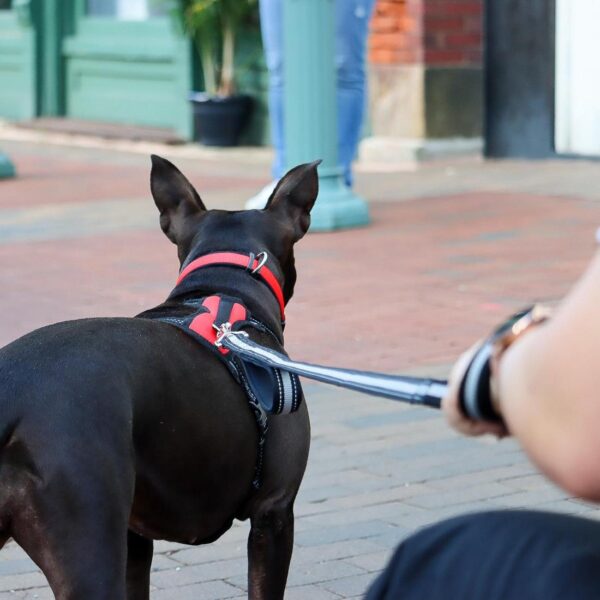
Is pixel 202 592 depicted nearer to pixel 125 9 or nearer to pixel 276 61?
pixel 276 61

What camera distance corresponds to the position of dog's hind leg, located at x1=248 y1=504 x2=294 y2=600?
3.12 metres

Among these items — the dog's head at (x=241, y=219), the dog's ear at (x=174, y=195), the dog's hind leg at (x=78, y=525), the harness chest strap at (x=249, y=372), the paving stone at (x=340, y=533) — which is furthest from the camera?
the paving stone at (x=340, y=533)

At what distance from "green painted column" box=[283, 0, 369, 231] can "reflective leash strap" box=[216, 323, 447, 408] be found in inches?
225

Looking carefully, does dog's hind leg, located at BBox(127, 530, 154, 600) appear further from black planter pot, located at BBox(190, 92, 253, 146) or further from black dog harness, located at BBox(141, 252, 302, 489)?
black planter pot, located at BBox(190, 92, 253, 146)

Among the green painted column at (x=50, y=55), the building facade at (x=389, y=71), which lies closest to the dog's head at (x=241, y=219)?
the building facade at (x=389, y=71)

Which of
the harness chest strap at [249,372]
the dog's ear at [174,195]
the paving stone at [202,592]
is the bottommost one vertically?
the paving stone at [202,592]

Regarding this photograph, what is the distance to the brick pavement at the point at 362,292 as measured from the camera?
4102 millimetres

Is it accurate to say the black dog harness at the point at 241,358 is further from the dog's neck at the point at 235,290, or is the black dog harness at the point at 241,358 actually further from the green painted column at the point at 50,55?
the green painted column at the point at 50,55

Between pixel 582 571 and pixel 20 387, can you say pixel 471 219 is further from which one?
pixel 582 571

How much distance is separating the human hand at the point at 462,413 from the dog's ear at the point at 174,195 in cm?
192

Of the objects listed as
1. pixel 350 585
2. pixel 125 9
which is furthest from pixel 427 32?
pixel 350 585

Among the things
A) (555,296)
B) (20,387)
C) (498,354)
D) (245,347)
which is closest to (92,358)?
(20,387)

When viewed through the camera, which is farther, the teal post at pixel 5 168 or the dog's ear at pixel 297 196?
the teal post at pixel 5 168

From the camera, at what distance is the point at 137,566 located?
327 centimetres
